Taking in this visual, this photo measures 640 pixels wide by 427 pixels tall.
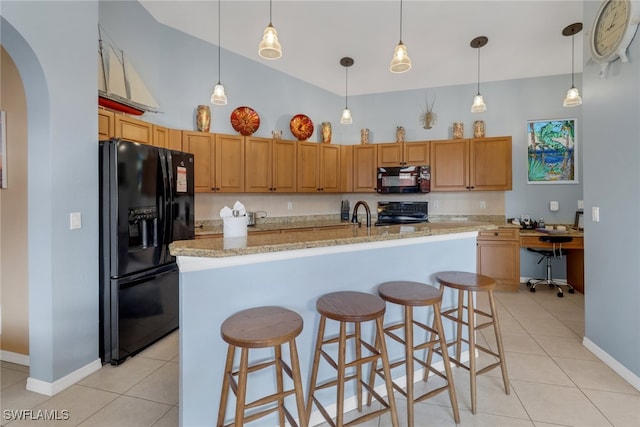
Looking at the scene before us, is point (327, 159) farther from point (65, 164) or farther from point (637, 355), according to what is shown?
point (637, 355)

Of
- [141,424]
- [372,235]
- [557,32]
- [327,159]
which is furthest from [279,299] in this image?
[557,32]

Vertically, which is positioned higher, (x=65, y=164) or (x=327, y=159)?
(x=327, y=159)

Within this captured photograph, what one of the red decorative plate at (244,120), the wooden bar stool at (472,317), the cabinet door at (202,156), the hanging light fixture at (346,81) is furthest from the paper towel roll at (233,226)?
the red decorative plate at (244,120)

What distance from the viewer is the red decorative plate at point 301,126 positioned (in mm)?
4473

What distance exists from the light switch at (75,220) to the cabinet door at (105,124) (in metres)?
0.70

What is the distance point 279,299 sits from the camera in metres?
1.57

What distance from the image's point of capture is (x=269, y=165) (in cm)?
407

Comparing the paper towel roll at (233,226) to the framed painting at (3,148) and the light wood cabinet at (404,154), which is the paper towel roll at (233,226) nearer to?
the framed painting at (3,148)

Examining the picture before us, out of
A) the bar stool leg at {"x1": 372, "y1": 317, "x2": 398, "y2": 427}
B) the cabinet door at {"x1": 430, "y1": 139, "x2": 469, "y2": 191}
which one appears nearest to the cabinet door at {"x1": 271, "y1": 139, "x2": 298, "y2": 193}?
the cabinet door at {"x1": 430, "y1": 139, "x2": 469, "y2": 191}

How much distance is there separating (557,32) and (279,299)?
412 centimetres

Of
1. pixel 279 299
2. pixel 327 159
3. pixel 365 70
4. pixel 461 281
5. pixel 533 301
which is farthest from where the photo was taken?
pixel 327 159

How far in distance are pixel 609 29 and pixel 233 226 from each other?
112 inches

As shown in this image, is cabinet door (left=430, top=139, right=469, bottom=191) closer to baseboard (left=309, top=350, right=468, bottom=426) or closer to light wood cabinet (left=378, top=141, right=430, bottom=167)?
light wood cabinet (left=378, top=141, right=430, bottom=167)

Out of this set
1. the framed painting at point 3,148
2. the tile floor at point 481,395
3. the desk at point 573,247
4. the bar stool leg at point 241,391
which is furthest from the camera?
the desk at point 573,247
